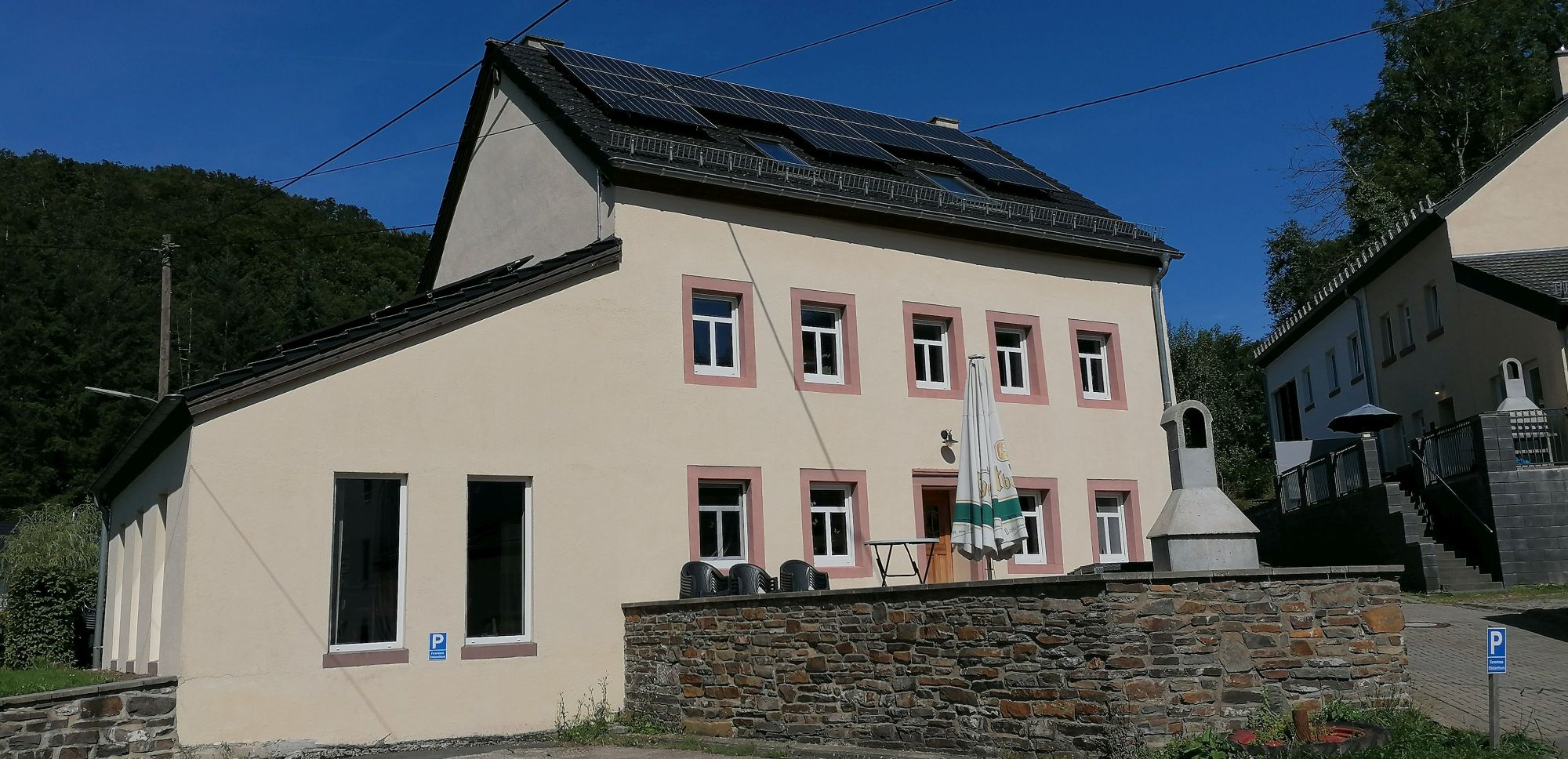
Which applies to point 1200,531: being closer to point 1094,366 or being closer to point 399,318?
point 399,318

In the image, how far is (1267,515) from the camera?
28.3 meters

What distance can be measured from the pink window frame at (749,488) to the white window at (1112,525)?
5578 mm

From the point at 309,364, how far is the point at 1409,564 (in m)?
16.7

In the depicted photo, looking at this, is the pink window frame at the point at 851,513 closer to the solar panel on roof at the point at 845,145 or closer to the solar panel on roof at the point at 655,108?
the solar panel on roof at the point at 845,145

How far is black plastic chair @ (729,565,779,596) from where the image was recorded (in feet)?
45.1

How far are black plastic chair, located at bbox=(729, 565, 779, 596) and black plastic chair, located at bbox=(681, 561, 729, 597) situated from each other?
0.36 ft

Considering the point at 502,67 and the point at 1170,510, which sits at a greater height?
the point at 502,67

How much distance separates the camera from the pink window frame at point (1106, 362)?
18.3m

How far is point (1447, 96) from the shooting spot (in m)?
41.4

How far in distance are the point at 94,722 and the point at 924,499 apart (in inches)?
402

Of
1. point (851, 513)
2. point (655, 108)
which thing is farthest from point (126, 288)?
point (851, 513)

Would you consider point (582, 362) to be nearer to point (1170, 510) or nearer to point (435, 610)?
point (435, 610)

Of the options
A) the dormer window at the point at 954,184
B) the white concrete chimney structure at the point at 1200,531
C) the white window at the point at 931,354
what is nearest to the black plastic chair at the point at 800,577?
the white window at the point at 931,354

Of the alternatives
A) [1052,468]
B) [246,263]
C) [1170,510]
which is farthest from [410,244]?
[1170,510]
